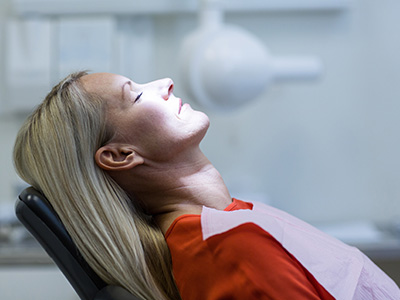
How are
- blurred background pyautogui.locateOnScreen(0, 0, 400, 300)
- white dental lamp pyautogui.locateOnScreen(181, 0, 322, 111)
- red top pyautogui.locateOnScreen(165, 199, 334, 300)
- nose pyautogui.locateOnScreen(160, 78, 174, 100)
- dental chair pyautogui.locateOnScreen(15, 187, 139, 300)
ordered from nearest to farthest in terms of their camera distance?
1. red top pyautogui.locateOnScreen(165, 199, 334, 300)
2. dental chair pyautogui.locateOnScreen(15, 187, 139, 300)
3. nose pyautogui.locateOnScreen(160, 78, 174, 100)
4. white dental lamp pyautogui.locateOnScreen(181, 0, 322, 111)
5. blurred background pyautogui.locateOnScreen(0, 0, 400, 300)

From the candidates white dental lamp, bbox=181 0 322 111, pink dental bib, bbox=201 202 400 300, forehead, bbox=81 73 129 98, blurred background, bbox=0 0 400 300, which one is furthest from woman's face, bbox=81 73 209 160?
blurred background, bbox=0 0 400 300

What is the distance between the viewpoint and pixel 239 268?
897 mm

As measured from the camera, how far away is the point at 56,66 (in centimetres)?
245

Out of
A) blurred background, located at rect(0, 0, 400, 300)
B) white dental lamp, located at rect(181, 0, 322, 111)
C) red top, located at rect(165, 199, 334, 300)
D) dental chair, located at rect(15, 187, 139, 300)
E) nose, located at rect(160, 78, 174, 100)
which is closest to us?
red top, located at rect(165, 199, 334, 300)

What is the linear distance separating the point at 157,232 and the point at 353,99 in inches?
63.7

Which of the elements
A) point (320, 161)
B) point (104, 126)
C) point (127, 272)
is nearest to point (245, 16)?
point (320, 161)

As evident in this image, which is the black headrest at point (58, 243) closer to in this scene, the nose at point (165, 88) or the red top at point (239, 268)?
the red top at point (239, 268)

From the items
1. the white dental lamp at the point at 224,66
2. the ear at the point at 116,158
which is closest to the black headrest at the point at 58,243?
the ear at the point at 116,158

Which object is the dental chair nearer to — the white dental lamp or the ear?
the ear

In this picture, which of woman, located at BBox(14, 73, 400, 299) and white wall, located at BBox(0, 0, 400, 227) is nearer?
woman, located at BBox(14, 73, 400, 299)

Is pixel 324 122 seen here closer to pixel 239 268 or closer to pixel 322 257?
pixel 322 257

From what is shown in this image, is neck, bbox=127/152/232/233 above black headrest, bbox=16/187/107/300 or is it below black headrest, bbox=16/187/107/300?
above

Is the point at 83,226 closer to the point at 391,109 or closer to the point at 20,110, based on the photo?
the point at 20,110

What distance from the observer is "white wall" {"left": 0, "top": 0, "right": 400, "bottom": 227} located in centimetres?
245
